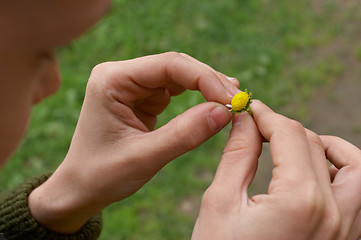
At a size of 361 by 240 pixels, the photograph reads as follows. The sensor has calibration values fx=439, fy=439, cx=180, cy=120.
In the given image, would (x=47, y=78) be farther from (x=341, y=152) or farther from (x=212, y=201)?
(x=341, y=152)

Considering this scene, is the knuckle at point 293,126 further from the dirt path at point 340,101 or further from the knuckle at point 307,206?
the dirt path at point 340,101

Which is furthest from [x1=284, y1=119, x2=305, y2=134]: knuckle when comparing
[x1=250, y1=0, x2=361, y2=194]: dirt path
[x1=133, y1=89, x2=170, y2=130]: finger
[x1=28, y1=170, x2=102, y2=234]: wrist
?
[x1=250, y1=0, x2=361, y2=194]: dirt path

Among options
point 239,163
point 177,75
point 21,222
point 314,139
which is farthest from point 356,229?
point 21,222

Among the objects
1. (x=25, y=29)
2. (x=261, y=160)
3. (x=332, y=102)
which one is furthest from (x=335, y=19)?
(x=25, y=29)

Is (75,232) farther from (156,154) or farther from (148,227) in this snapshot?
(148,227)

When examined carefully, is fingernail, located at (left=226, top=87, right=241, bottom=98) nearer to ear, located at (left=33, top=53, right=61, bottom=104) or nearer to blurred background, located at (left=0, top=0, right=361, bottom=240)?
ear, located at (left=33, top=53, right=61, bottom=104)

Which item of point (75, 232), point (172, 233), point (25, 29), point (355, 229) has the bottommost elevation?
point (172, 233)
